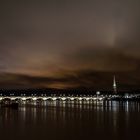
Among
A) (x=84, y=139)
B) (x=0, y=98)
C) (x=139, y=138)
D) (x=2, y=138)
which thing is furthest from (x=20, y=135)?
(x=0, y=98)

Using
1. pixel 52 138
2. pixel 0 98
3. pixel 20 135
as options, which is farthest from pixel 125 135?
pixel 0 98

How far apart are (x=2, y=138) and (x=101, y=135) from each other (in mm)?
9163

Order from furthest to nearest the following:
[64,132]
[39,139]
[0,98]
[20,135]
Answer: [0,98], [64,132], [20,135], [39,139]

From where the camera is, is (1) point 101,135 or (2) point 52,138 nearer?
(2) point 52,138

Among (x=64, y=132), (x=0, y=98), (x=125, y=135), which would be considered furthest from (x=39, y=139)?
(x=0, y=98)

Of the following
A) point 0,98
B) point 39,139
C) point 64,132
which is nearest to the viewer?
point 39,139

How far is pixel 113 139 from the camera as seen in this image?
2758 cm

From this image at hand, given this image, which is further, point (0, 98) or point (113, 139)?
point (0, 98)

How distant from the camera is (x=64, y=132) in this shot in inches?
1266

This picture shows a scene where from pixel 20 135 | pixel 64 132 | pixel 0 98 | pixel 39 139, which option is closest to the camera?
pixel 39 139

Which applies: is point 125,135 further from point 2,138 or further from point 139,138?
point 2,138

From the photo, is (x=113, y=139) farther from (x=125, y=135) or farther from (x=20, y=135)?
(x=20, y=135)

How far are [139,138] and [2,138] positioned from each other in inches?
470

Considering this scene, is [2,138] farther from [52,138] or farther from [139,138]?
[139,138]
